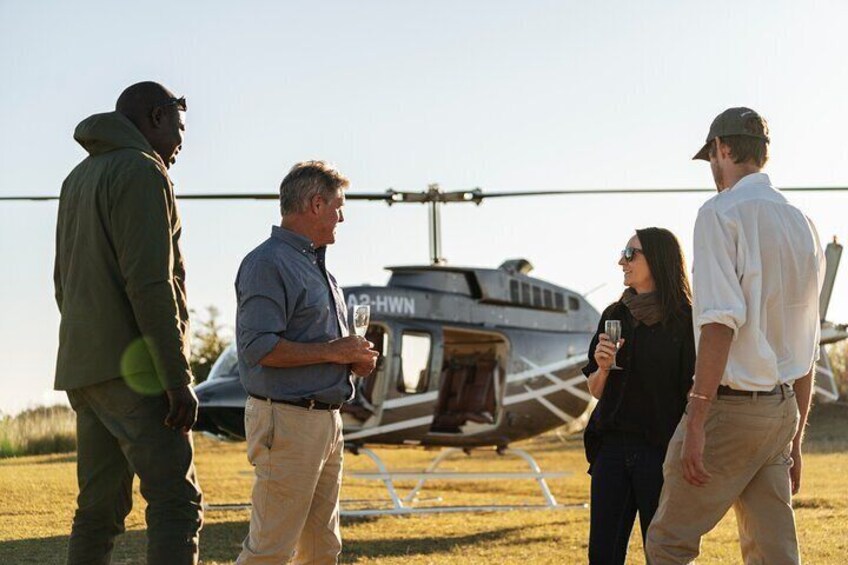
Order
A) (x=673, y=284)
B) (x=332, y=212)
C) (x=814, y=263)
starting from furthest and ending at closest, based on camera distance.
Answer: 1. (x=673, y=284)
2. (x=332, y=212)
3. (x=814, y=263)

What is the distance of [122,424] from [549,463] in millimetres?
17535

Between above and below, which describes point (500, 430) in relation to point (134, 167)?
below

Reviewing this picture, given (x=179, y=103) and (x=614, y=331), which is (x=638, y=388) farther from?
(x=179, y=103)

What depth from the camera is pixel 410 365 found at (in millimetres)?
12016

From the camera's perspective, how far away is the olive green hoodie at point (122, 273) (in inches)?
158

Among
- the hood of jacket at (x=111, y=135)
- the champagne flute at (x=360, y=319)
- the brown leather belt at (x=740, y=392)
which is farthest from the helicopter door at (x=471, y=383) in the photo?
the brown leather belt at (x=740, y=392)

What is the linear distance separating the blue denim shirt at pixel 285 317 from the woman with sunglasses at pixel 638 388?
3.98 ft

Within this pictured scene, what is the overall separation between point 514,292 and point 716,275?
8.79 meters

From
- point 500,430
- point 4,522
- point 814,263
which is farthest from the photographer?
point 500,430

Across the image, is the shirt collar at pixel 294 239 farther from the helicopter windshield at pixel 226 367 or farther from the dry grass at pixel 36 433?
the dry grass at pixel 36 433

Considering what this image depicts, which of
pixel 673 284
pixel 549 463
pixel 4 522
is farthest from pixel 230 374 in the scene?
pixel 549 463

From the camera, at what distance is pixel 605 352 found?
511 centimetres

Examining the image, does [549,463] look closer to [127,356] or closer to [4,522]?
[4,522]

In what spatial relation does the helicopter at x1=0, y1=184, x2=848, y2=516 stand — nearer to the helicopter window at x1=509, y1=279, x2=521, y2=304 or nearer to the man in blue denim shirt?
the helicopter window at x1=509, y1=279, x2=521, y2=304
